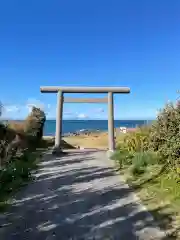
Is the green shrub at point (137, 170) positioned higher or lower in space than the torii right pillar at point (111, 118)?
lower

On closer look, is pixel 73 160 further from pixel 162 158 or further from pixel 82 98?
pixel 162 158

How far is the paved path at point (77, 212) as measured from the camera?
558 cm

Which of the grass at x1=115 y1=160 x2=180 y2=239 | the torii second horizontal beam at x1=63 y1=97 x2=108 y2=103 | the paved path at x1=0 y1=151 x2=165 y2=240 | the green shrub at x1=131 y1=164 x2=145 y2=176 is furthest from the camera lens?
the torii second horizontal beam at x1=63 y1=97 x2=108 y2=103

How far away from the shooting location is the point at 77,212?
270 inches

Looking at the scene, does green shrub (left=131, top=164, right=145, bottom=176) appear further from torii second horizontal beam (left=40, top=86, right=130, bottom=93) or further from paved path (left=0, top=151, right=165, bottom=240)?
torii second horizontal beam (left=40, top=86, right=130, bottom=93)

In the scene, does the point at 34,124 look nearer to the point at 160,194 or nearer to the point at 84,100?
the point at 84,100

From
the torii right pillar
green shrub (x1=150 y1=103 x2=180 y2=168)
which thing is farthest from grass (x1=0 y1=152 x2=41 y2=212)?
the torii right pillar

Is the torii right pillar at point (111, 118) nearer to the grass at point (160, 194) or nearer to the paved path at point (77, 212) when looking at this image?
the grass at point (160, 194)

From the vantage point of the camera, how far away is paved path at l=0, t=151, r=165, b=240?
5.58m

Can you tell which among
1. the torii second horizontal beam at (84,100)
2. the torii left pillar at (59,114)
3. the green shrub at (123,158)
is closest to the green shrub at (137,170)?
the green shrub at (123,158)

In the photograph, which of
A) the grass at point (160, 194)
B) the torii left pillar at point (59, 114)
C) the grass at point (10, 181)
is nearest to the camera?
the grass at point (160, 194)

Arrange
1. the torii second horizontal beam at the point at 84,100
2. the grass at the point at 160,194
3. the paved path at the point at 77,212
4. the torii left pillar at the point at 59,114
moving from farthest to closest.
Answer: the torii second horizontal beam at the point at 84,100, the torii left pillar at the point at 59,114, the grass at the point at 160,194, the paved path at the point at 77,212

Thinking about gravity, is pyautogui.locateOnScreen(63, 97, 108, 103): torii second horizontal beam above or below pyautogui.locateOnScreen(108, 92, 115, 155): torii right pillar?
above

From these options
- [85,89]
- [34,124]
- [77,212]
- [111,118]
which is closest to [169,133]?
[77,212]
